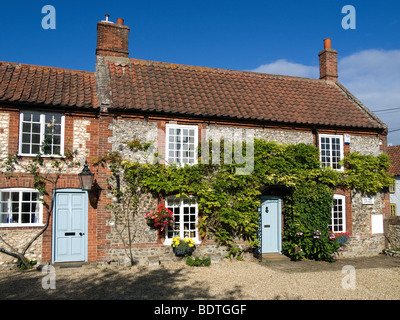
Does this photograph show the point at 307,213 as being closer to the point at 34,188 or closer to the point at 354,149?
the point at 354,149

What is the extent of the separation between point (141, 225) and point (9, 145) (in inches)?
199

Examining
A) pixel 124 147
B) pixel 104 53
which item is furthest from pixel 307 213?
pixel 104 53

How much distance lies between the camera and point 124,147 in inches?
441

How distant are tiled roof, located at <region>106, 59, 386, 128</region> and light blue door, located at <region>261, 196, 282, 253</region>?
3.25 metres

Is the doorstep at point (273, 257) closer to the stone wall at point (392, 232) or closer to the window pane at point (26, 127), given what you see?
the stone wall at point (392, 232)

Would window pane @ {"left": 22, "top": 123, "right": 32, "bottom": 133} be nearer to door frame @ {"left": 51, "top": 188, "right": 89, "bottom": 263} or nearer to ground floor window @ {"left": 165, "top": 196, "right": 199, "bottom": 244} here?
door frame @ {"left": 51, "top": 188, "right": 89, "bottom": 263}

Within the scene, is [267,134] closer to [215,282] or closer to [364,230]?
[364,230]

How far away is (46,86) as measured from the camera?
467 inches

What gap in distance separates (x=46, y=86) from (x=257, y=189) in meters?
8.71

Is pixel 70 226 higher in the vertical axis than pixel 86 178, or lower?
lower

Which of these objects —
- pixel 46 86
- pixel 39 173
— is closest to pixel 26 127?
pixel 39 173

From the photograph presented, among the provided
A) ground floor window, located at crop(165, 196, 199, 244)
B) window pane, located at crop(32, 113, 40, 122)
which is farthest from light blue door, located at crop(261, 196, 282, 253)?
window pane, located at crop(32, 113, 40, 122)

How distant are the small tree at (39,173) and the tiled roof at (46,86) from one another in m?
1.66

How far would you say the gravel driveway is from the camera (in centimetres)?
795
